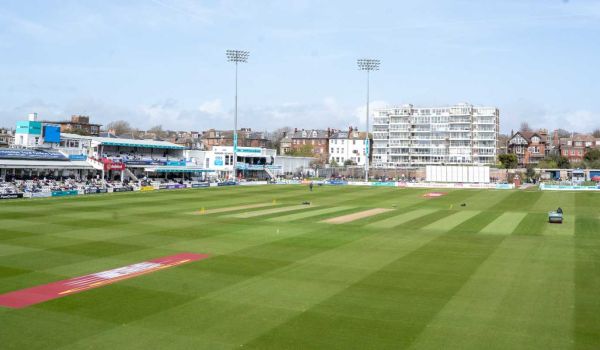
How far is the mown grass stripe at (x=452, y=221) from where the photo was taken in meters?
42.5

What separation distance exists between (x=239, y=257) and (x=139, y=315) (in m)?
10.8

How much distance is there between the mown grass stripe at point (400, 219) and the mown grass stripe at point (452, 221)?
2.81m

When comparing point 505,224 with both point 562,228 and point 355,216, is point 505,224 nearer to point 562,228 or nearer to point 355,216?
point 562,228

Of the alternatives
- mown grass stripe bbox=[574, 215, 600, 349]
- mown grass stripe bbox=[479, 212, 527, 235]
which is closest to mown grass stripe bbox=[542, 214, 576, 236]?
mown grass stripe bbox=[574, 215, 600, 349]

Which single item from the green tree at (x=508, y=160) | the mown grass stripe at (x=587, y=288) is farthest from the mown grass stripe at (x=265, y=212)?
the green tree at (x=508, y=160)

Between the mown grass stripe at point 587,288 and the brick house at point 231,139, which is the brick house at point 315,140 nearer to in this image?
the brick house at point 231,139

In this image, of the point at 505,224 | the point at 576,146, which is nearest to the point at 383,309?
the point at 505,224

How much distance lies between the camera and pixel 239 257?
29344 mm

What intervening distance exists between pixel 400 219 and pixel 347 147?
124m

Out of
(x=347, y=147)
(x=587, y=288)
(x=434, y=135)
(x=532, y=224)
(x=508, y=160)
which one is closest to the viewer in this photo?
(x=587, y=288)

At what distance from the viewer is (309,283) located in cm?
2353

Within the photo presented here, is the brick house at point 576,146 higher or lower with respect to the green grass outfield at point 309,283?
higher

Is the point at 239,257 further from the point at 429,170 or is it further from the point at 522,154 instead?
the point at 522,154

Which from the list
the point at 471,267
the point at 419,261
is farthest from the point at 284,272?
the point at 471,267
